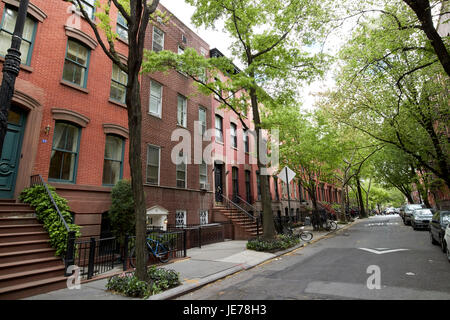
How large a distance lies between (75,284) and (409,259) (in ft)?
34.2

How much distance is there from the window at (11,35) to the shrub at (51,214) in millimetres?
4642

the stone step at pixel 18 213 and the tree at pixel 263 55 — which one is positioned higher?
the tree at pixel 263 55

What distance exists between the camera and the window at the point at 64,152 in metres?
9.11

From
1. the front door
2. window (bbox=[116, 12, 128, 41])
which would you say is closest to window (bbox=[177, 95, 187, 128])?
the front door

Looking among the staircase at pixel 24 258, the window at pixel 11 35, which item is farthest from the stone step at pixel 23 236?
the window at pixel 11 35

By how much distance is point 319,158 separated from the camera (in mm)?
19031

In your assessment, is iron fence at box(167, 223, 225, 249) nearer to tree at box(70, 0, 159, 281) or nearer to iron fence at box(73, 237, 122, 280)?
iron fence at box(73, 237, 122, 280)

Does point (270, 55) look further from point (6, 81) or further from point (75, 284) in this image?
point (75, 284)

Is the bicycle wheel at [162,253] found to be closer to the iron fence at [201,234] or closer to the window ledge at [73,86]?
the iron fence at [201,234]

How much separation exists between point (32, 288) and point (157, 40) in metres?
13.7

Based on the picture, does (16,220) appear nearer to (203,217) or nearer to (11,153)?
(11,153)

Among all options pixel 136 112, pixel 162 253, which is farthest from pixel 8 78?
pixel 162 253

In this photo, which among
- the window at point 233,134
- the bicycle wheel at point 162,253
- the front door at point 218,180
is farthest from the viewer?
the window at point 233,134

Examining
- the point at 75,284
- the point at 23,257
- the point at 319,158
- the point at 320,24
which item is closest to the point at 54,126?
the point at 23,257
